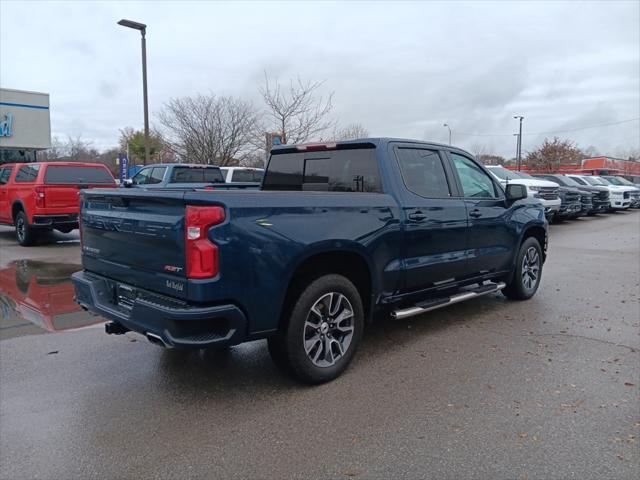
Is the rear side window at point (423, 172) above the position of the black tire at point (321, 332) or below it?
above

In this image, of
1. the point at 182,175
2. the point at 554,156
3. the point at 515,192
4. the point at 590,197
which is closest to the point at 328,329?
the point at 515,192

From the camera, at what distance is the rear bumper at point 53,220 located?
11188 millimetres

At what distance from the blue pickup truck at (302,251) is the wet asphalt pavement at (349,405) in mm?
436

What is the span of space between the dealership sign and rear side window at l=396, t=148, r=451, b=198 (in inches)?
1035

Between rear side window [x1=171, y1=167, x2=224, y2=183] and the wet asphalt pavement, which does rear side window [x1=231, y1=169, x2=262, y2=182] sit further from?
the wet asphalt pavement

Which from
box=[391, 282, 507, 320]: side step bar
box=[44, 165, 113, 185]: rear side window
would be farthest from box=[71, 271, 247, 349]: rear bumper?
box=[44, 165, 113, 185]: rear side window

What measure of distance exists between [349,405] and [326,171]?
7.62 ft

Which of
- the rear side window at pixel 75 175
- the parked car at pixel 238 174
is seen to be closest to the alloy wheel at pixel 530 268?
the rear side window at pixel 75 175

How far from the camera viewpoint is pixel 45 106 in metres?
26.1

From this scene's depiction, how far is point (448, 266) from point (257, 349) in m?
2.08

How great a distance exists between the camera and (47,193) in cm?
1111

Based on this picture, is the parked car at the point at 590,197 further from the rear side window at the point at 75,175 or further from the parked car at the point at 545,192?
the rear side window at the point at 75,175

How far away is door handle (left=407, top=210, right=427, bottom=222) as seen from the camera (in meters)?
4.69

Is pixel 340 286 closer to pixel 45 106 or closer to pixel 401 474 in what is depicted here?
pixel 401 474
